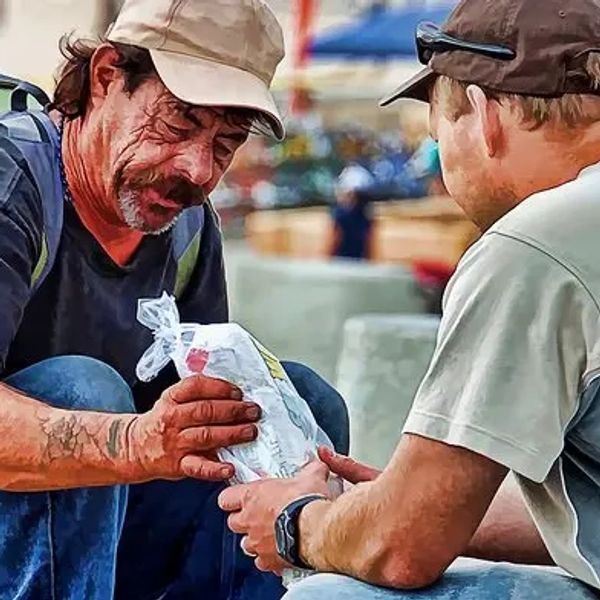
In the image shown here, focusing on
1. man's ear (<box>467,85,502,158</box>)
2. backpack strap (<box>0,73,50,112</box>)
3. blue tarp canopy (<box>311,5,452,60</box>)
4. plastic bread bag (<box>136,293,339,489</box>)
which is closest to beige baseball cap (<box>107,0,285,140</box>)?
backpack strap (<box>0,73,50,112</box>)

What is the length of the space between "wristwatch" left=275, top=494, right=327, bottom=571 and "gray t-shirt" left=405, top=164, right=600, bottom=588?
1.01ft

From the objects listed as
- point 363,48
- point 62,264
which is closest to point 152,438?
point 62,264

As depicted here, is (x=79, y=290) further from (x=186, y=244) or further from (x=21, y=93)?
(x=21, y=93)

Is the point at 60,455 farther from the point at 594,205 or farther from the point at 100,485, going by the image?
the point at 594,205

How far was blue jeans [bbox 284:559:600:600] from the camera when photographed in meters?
2.10

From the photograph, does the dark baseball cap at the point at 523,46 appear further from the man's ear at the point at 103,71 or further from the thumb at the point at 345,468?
the man's ear at the point at 103,71

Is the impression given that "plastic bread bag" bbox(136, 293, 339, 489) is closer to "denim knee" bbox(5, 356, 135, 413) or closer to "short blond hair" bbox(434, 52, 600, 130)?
"denim knee" bbox(5, 356, 135, 413)

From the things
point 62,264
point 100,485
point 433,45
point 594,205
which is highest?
point 433,45

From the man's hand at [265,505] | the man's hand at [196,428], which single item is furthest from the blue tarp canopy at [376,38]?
the man's hand at [265,505]

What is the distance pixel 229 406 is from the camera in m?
2.46

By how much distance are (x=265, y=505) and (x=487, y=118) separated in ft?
2.21

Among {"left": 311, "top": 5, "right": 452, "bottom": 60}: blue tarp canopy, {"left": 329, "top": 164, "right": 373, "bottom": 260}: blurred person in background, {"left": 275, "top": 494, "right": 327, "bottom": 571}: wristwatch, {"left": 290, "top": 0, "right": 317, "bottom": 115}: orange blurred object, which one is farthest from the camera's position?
Answer: {"left": 290, "top": 0, "right": 317, "bottom": 115}: orange blurred object

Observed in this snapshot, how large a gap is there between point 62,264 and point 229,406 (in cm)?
52

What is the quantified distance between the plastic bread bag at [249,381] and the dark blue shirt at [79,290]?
0.23 m
